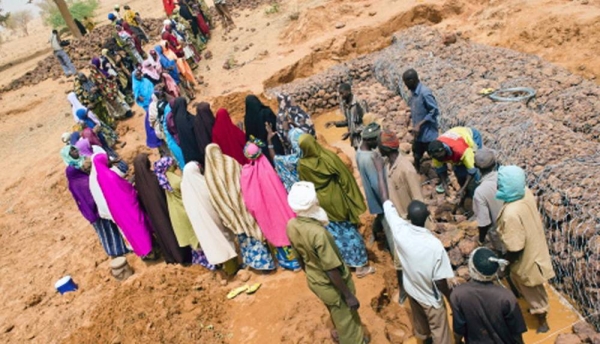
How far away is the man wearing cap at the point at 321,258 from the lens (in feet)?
10.7

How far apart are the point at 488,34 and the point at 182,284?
33.0ft

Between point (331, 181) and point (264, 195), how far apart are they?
0.85 meters

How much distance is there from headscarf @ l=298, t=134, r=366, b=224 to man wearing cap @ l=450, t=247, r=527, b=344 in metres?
1.80

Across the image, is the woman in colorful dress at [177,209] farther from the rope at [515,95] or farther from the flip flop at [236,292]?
the rope at [515,95]

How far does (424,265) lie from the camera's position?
304 centimetres

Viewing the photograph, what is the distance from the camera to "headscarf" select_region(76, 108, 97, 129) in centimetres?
868

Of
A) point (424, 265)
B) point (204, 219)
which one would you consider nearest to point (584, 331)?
point (424, 265)

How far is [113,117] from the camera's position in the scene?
11.2 metres

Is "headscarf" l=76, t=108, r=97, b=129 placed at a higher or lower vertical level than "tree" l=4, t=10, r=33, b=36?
lower

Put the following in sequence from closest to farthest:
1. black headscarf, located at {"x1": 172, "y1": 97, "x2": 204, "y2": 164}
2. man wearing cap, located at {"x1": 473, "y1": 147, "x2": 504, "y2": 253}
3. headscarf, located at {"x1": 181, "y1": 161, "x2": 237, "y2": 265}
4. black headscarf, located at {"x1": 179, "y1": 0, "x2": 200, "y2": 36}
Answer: man wearing cap, located at {"x1": 473, "y1": 147, "x2": 504, "y2": 253} < headscarf, located at {"x1": 181, "y1": 161, "x2": 237, "y2": 265} < black headscarf, located at {"x1": 172, "y1": 97, "x2": 204, "y2": 164} < black headscarf, located at {"x1": 179, "y1": 0, "x2": 200, "y2": 36}

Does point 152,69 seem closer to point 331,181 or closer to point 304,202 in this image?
point 331,181

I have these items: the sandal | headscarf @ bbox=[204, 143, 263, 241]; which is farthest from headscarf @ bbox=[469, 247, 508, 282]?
headscarf @ bbox=[204, 143, 263, 241]

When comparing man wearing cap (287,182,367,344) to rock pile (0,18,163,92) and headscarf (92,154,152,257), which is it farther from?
rock pile (0,18,163,92)

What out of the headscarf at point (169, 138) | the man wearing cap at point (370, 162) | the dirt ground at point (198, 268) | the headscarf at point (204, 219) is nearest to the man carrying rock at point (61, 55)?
the dirt ground at point (198, 268)
